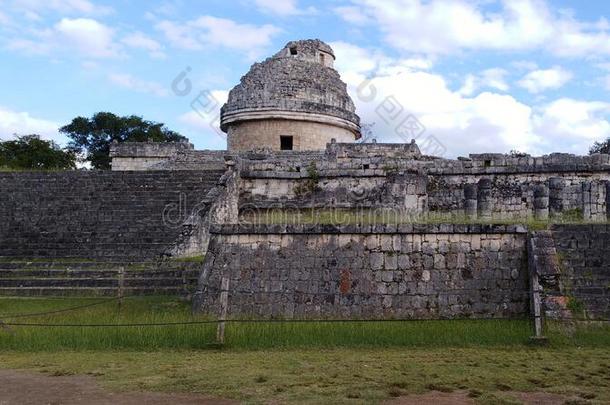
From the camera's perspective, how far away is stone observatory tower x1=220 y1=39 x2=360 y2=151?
20844mm

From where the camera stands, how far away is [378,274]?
10.1 metres

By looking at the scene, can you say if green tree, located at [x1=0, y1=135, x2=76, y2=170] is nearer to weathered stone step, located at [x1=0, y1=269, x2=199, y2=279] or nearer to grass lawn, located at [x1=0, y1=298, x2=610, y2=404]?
weathered stone step, located at [x1=0, y1=269, x2=199, y2=279]

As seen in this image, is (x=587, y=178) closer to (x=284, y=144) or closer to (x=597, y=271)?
(x=597, y=271)

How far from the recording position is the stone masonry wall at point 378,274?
9.92 meters

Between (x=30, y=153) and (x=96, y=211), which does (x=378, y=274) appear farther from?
(x=30, y=153)

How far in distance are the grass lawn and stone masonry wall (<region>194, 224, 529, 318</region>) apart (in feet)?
2.15

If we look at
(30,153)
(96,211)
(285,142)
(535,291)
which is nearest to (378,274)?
(535,291)

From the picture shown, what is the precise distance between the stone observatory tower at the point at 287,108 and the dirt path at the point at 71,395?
14.7m

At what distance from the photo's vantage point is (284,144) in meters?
21.3

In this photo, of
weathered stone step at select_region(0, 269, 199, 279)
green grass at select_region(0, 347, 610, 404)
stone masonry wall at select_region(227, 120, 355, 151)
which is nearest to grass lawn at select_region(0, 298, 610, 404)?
green grass at select_region(0, 347, 610, 404)

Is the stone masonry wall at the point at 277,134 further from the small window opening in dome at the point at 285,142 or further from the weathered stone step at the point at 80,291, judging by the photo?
the weathered stone step at the point at 80,291

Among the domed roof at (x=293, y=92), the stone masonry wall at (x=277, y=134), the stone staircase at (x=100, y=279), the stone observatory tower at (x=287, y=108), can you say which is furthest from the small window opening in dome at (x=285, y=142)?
the stone staircase at (x=100, y=279)

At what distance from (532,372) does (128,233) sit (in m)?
9.54

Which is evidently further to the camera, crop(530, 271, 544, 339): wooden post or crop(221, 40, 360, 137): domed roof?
crop(221, 40, 360, 137): domed roof
